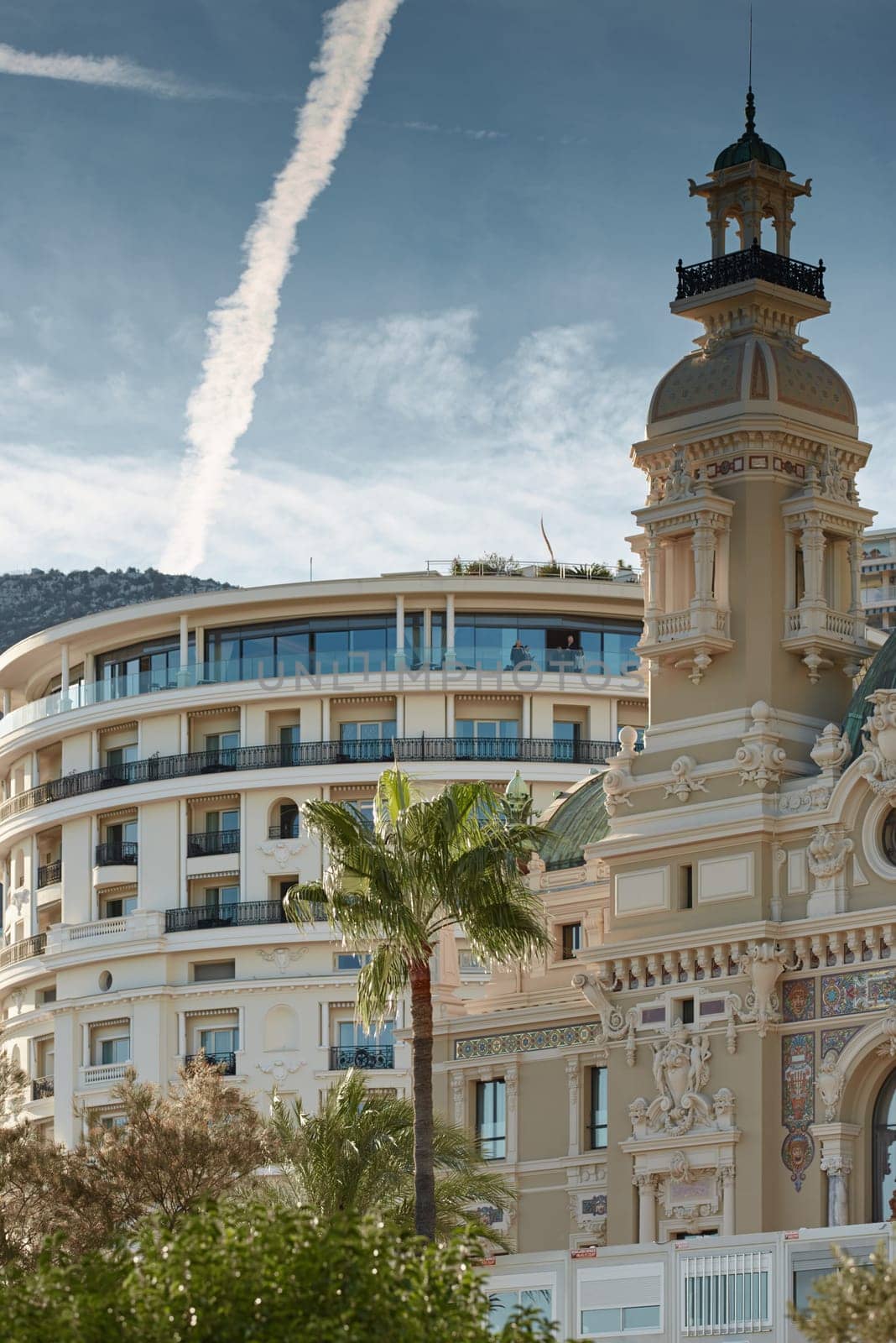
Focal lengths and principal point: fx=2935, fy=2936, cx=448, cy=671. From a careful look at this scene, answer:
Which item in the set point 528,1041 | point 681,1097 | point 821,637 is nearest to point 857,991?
point 681,1097

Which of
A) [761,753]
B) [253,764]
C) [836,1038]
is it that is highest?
[253,764]

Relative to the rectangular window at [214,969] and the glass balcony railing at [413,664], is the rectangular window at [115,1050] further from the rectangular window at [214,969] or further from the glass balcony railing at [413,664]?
the glass balcony railing at [413,664]

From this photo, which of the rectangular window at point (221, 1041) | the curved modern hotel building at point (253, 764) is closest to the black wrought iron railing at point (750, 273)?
the curved modern hotel building at point (253, 764)

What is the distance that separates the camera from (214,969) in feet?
311

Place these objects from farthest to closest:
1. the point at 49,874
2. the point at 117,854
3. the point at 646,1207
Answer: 1. the point at 49,874
2. the point at 117,854
3. the point at 646,1207

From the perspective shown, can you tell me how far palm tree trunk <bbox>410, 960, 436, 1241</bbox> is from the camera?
47.2 m

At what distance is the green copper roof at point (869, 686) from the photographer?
58.0 metres

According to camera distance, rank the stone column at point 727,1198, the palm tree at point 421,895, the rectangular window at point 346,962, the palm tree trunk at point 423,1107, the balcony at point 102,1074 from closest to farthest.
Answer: the palm tree trunk at point 423,1107 < the palm tree at point 421,895 < the stone column at point 727,1198 < the rectangular window at point 346,962 < the balcony at point 102,1074

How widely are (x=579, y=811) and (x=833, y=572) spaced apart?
10383 millimetres

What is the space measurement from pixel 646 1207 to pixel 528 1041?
7113 millimetres

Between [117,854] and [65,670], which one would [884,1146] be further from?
[65,670]

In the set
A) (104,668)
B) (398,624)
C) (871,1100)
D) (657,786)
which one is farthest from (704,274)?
(104,668)

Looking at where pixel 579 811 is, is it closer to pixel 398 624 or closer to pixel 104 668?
pixel 398 624

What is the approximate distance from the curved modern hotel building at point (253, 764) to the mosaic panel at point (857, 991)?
3655 centimetres
